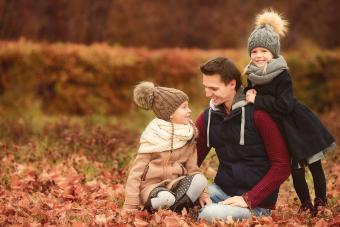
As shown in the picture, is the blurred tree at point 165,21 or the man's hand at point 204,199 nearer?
the man's hand at point 204,199

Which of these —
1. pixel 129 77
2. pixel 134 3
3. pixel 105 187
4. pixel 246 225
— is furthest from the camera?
pixel 134 3

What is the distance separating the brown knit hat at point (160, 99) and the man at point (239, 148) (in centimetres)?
29

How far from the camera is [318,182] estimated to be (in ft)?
18.5

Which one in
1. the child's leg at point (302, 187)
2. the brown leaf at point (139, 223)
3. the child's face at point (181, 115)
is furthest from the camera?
the child's leg at point (302, 187)

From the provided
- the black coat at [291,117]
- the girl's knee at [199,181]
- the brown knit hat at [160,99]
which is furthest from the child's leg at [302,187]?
the brown knit hat at [160,99]

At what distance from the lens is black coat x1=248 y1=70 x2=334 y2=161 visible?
16.6ft

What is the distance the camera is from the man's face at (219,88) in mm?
5086

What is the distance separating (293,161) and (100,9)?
16.5 metres

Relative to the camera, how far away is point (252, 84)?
5324 millimetres

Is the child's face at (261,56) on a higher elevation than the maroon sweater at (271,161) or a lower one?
higher

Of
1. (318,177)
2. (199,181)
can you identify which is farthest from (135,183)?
(318,177)

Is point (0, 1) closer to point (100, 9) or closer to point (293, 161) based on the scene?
point (100, 9)

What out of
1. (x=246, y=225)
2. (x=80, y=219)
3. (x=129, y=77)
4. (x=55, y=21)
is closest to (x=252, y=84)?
(x=246, y=225)

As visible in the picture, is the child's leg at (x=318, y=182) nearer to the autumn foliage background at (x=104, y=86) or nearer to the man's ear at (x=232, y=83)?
the autumn foliage background at (x=104, y=86)
